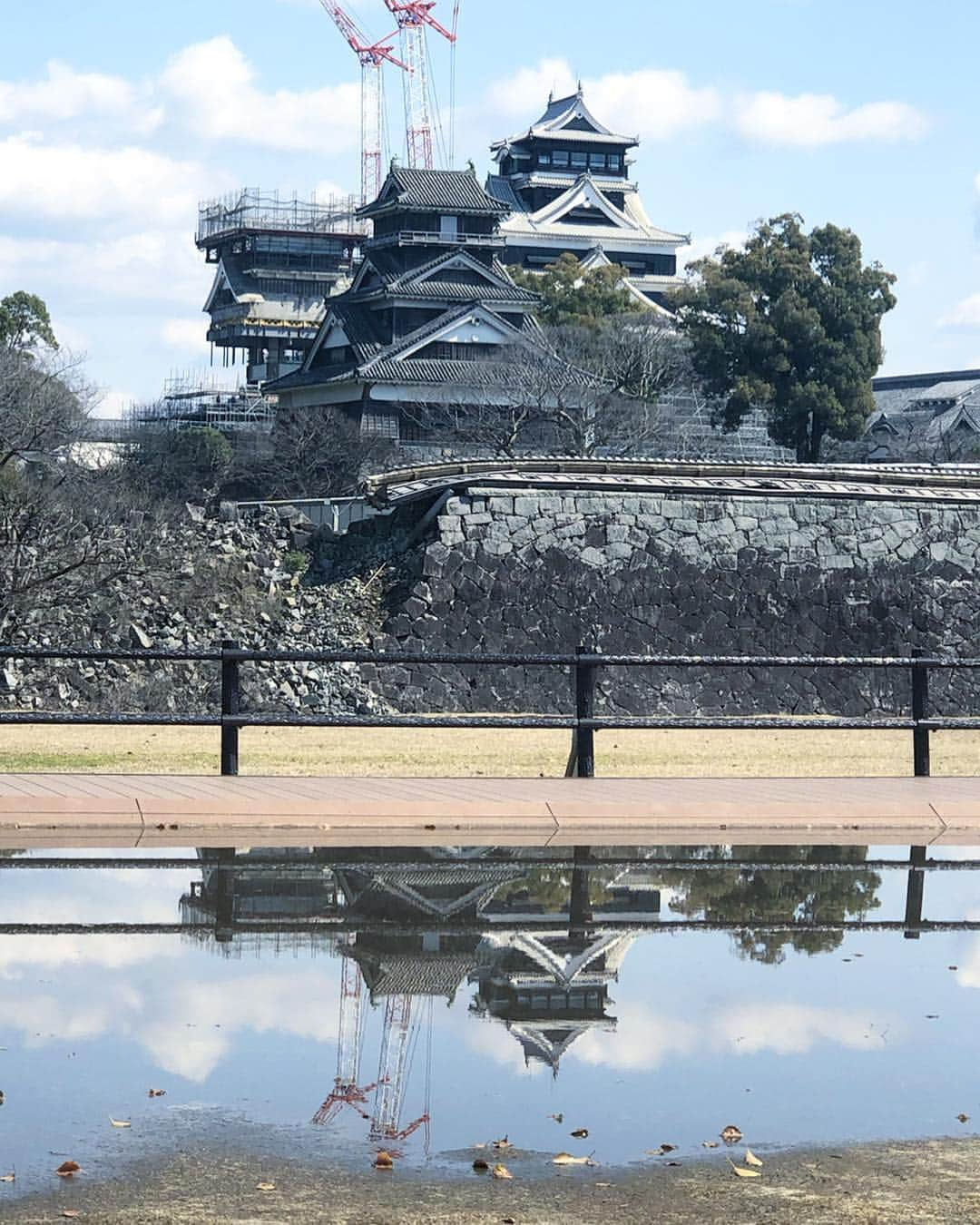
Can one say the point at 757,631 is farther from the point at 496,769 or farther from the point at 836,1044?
the point at 836,1044

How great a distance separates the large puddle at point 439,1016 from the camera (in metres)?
6.32

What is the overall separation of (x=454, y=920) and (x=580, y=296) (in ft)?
209

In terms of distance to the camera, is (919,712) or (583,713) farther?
(919,712)

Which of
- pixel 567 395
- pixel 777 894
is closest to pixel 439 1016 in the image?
pixel 777 894

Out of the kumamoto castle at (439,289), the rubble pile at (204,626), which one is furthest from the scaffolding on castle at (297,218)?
the rubble pile at (204,626)

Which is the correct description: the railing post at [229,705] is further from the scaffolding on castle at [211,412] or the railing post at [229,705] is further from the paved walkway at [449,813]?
the scaffolding on castle at [211,412]

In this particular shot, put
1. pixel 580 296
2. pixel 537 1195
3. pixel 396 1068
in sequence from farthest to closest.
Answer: pixel 580 296
pixel 396 1068
pixel 537 1195

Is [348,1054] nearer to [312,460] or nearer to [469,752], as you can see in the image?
[469,752]

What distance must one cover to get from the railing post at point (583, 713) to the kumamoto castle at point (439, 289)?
148 ft

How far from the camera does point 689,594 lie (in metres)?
33.1

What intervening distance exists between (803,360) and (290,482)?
20.5m

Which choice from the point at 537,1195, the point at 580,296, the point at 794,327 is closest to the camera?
the point at 537,1195

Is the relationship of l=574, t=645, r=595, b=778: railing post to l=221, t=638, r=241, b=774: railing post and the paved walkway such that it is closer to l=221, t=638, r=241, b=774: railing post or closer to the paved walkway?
the paved walkway

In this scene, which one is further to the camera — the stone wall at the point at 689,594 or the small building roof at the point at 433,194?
the small building roof at the point at 433,194
